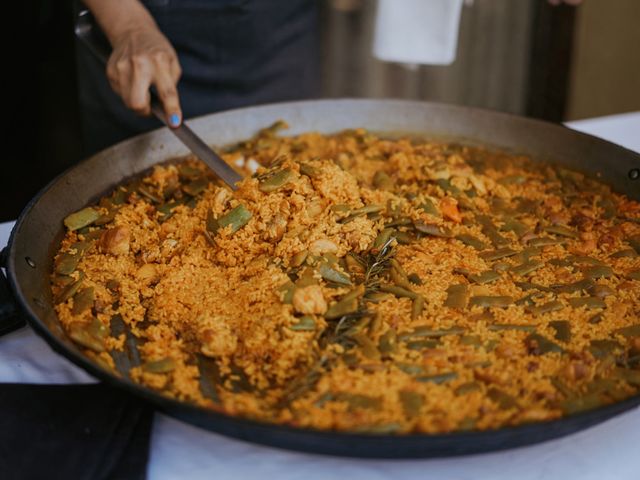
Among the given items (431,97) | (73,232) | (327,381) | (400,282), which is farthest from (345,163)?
(431,97)

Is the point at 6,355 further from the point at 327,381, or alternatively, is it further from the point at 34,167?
the point at 34,167

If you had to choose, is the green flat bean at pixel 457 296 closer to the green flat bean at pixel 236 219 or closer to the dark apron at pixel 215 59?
the green flat bean at pixel 236 219

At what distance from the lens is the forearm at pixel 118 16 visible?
5.95ft

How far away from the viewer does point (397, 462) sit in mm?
1117

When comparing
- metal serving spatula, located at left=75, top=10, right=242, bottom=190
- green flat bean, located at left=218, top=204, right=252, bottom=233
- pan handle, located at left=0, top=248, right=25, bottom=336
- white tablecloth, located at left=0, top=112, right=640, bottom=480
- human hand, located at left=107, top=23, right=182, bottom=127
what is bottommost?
white tablecloth, located at left=0, top=112, right=640, bottom=480

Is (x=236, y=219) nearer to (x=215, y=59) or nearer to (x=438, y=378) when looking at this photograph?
(x=438, y=378)

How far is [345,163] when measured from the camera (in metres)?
1.84

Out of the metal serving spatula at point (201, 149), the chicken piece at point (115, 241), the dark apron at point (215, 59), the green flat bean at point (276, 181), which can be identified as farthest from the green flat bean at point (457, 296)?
Result: the dark apron at point (215, 59)

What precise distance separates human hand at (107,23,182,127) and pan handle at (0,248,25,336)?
485mm

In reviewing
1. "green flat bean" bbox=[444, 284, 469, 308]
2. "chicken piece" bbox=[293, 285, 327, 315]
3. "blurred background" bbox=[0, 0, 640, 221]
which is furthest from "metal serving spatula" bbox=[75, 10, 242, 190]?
"blurred background" bbox=[0, 0, 640, 221]

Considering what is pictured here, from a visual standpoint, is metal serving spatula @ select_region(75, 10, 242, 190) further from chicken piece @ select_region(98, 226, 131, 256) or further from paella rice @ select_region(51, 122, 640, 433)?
chicken piece @ select_region(98, 226, 131, 256)

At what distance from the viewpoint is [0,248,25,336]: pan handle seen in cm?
131

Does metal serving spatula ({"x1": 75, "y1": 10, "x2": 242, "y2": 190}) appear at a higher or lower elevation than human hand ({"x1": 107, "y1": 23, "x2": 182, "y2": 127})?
lower

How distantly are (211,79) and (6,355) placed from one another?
123cm
